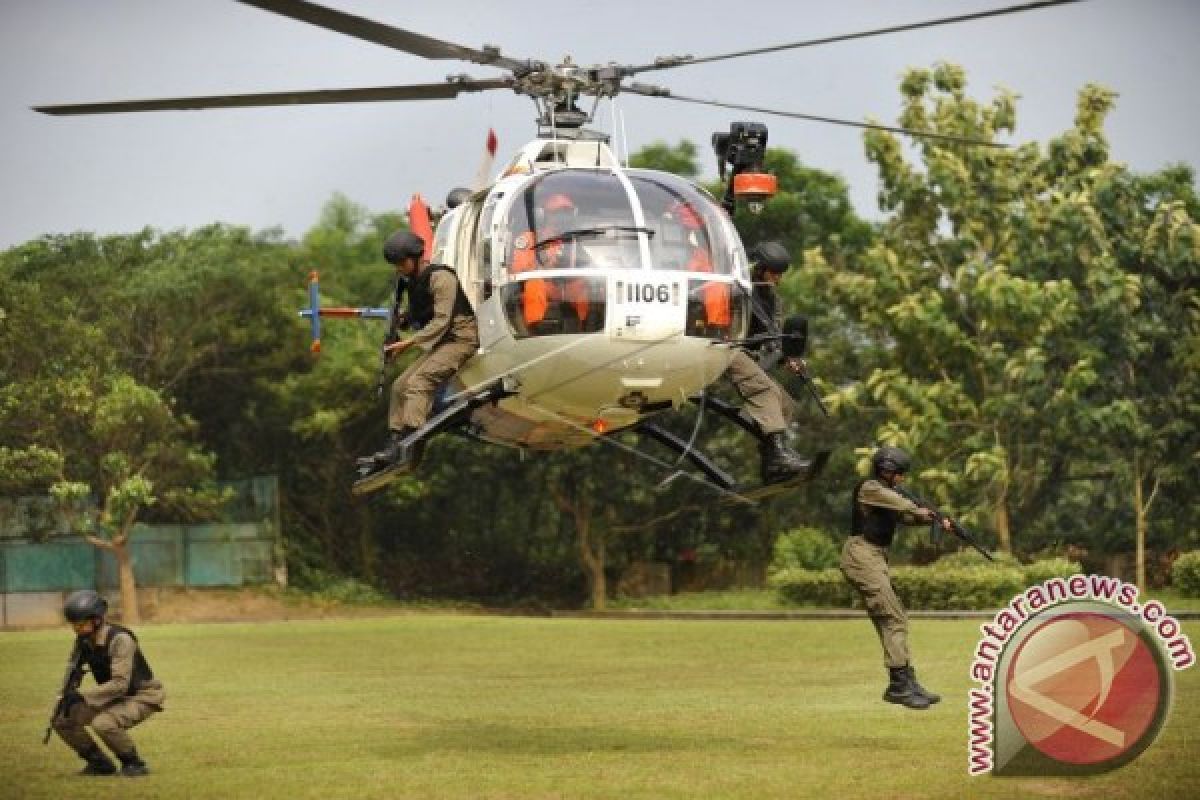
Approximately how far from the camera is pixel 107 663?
14.3 metres

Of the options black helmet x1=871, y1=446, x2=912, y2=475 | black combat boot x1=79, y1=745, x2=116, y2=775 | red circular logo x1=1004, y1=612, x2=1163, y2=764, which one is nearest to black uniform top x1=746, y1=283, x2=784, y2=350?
Answer: black helmet x1=871, y1=446, x2=912, y2=475

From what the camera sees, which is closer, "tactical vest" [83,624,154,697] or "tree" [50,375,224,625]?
"tactical vest" [83,624,154,697]

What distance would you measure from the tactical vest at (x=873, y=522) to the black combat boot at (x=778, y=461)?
52 cm

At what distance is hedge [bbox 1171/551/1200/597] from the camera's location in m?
35.0

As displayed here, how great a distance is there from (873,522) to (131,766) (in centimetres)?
608

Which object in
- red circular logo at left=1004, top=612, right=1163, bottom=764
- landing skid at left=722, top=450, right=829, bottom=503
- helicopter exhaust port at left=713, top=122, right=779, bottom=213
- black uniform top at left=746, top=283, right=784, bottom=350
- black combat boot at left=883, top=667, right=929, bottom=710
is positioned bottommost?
black combat boot at left=883, top=667, right=929, bottom=710

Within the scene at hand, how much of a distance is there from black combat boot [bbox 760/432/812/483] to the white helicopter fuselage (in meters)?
1.00

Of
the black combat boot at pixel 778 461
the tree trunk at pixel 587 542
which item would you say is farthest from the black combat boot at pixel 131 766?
the tree trunk at pixel 587 542

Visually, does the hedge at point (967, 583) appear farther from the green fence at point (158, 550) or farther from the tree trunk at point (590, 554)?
the green fence at point (158, 550)

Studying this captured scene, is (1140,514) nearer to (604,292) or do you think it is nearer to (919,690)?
(919,690)

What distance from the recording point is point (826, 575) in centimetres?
3819

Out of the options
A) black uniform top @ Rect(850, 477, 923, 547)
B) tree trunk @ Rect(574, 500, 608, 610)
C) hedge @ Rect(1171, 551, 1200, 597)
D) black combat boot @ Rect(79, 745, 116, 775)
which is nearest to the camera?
black combat boot @ Rect(79, 745, 116, 775)

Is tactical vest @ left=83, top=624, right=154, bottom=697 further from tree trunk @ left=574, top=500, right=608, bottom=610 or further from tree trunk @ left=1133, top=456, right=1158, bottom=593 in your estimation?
tree trunk @ left=574, top=500, right=608, bottom=610

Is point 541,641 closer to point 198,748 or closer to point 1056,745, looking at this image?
point 198,748
